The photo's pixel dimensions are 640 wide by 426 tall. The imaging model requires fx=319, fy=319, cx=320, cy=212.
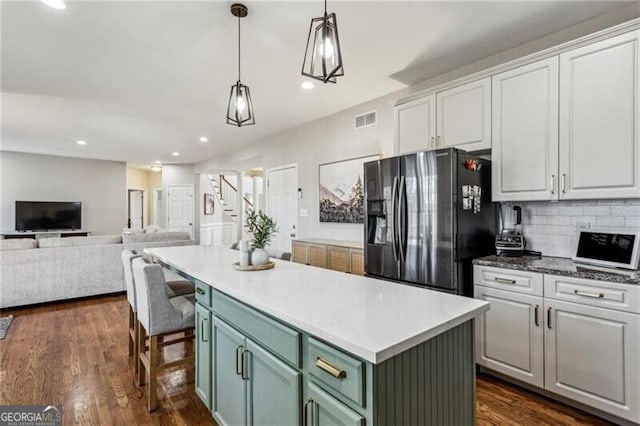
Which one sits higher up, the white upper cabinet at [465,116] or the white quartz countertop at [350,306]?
the white upper cabinet at [465,116]

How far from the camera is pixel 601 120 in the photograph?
212 centimetres

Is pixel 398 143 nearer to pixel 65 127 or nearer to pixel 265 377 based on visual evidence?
pixel 265 377

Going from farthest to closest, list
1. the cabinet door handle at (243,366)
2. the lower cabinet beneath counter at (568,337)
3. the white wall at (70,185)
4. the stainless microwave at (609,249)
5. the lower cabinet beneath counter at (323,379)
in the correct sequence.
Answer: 1. the white wall at (70,185)
2. the stainless microwave at (609,249)
3. the lower cabinet beneath counter at (568,337)
4. the cabinet door handle at (243,366)
5. the lower cabinet beneath counter at (323,379)

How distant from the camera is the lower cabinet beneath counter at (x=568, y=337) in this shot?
1865mm

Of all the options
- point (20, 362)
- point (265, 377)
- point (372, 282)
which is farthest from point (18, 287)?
point (372, 282)

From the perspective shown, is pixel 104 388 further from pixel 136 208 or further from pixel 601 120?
pixel 136 208

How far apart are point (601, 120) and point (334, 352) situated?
236cm

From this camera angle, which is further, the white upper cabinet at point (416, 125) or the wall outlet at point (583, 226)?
the white upper cabinet at point (416, 125)

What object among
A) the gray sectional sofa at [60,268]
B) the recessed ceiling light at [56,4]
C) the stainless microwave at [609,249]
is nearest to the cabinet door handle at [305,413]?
the stainless microwave at [609,249]

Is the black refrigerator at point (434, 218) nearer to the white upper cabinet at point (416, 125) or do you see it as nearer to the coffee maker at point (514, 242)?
the coffee maker at point (514, 242)

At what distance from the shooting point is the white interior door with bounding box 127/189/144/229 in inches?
436

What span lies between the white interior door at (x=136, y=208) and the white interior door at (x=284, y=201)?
736 centimetres

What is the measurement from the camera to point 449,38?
2664 millimetres

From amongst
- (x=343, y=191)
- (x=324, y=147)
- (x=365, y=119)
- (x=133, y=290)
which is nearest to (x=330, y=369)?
(x=133, y=290)
